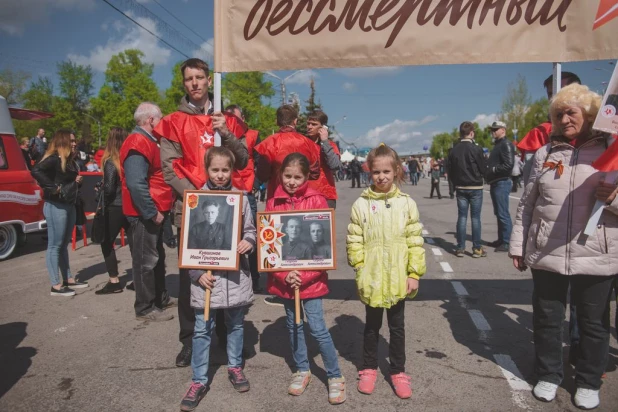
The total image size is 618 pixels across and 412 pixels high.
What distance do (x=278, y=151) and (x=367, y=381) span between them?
7.66 ft

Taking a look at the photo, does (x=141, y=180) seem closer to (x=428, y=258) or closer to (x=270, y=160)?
(x=270, y=160)

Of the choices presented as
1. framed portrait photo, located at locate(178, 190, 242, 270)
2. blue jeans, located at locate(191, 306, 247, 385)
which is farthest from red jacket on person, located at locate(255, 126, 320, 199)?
blue jeans, located at locate(191, 306, 247, 385)

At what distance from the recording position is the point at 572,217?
10.2ft

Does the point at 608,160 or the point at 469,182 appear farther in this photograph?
the point at 469,182

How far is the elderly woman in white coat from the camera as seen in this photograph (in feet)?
10.0

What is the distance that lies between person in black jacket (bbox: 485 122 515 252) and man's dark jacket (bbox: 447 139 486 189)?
23 centimetres

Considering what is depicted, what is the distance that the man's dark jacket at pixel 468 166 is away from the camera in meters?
8.13

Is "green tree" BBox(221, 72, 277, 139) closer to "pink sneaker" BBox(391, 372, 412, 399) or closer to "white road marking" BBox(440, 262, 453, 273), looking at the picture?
"white road marking" BBox(440, 262, 453, 273)

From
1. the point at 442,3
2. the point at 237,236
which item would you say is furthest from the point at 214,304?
the point at 442,3

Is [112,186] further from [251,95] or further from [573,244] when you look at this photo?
[251,95]

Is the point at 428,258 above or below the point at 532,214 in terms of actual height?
below

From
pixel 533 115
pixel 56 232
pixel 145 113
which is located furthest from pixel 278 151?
pixel 533 115

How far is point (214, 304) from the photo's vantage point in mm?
3383

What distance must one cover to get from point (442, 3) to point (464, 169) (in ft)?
15.2
